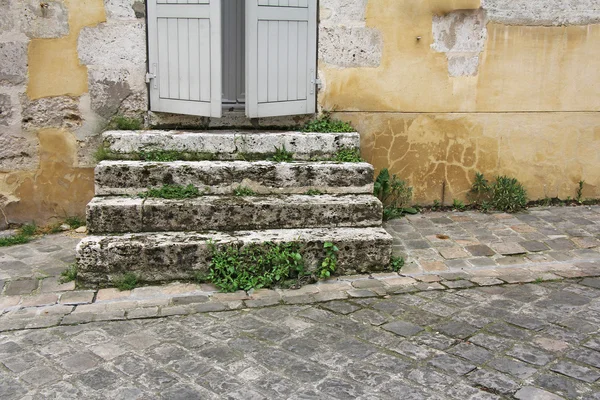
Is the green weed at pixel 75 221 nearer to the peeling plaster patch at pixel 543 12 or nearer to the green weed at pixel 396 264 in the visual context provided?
the green weed at pixel 396 264

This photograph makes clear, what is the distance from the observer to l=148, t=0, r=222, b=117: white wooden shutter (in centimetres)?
597

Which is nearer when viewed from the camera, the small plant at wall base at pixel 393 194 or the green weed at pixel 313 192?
the green weed at pixel 313 192

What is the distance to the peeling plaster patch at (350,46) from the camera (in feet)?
21.2

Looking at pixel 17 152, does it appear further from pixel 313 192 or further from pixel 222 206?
pixel 313 192

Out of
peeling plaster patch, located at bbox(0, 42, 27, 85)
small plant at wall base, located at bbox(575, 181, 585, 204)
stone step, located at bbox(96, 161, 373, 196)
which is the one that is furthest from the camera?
small plant at wall base, located at bbox(575, 181, 585, 204)

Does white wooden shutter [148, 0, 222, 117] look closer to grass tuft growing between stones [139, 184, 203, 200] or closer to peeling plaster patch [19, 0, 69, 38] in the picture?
peeling plaster patch [19, 0, 69, 38]

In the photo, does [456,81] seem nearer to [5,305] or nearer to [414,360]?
[414,360]

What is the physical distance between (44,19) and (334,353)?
4325 millimetres

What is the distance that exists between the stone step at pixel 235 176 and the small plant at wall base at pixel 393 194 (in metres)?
0.79

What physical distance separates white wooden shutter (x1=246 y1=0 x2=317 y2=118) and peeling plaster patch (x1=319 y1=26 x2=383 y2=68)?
0.41ft

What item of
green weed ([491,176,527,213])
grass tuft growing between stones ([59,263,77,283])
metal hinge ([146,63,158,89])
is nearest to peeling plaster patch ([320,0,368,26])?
metal hinge ([146,63,158,89])

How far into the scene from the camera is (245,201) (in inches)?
214

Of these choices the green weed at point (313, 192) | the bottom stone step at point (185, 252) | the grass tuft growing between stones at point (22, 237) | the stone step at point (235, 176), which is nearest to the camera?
the bottom stone step at point (185, 252)

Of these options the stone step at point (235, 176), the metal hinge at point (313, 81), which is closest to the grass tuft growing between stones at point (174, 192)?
the stone step at point (235, 176)
